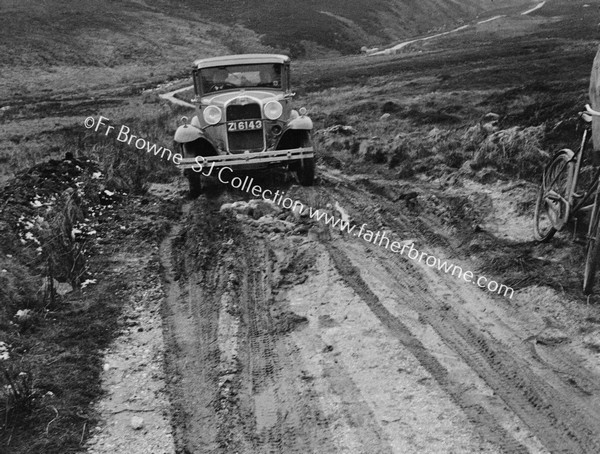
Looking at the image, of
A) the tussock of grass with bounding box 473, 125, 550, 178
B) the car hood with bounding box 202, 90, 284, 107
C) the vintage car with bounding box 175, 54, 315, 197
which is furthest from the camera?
the car hood with bounding box 202, 90, 284, 107

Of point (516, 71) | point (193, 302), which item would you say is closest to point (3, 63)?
point (516, 71)

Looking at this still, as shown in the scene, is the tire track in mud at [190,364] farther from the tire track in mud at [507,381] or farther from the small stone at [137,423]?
the tire track in mud at [507,381]

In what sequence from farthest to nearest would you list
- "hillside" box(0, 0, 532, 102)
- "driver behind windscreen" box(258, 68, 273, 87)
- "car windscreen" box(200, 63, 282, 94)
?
"hillside" box(0, 0, 532, 102) → "driver behind windscreen" box(258, 68, 273, 87) → "car windscreen" box(200, 63, 282, 94)

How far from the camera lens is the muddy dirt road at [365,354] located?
3.60 meters

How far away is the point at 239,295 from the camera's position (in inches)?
221

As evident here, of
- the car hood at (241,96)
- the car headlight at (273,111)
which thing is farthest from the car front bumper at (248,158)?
the car hood at (241,96)

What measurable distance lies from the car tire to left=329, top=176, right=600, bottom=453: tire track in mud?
4.14 meters

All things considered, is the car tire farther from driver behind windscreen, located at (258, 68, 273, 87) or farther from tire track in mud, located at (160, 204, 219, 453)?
tire track in mud, located at (160, 204, 219, 453)

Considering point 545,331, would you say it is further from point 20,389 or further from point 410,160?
point 410,160

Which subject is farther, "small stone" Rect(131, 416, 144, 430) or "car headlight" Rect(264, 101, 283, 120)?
"car headlight" Rect(264, 101, 283, 120)

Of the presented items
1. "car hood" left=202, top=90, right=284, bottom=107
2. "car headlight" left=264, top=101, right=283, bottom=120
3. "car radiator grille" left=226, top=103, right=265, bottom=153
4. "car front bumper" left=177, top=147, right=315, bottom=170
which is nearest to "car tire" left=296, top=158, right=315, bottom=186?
"car front bumper" left=177, top=147, right=315, bottom=170

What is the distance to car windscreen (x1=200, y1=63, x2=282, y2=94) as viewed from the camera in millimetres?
10203

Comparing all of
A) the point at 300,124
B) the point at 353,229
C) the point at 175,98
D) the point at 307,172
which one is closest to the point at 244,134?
the point at 300,124

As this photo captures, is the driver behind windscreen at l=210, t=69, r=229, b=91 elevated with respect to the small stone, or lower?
elevated
